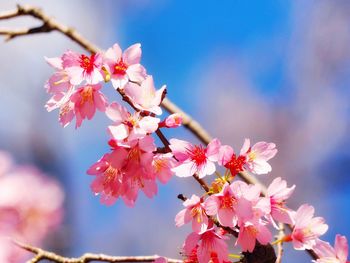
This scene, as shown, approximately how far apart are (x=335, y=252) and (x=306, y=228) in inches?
2.1

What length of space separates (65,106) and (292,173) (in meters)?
4.15

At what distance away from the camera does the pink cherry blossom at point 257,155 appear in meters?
0.76

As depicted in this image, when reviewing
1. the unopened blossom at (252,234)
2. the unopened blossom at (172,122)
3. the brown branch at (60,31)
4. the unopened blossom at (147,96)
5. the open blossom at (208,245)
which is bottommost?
the unopened blossom at (252,234)

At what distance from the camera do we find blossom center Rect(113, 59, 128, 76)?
2.47ft

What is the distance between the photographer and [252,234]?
713 mm

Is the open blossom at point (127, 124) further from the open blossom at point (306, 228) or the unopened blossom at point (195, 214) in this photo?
the open blossom at point (306, 228)

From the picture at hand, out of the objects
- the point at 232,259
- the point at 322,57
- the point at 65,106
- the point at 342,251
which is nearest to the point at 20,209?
the point at 65,106

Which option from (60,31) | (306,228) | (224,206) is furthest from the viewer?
(60,31)

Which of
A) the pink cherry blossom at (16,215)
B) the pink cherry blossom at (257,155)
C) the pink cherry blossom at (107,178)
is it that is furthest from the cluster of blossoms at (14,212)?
the pink cherry blossom at (257,155)

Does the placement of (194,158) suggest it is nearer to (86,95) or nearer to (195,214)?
(195,214)

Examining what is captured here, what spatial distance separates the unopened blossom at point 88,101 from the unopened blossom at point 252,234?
0.83 ft

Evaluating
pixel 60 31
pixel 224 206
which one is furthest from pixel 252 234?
pixel 60 31

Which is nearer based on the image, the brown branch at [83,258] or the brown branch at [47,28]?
the brown branch at [83,258]

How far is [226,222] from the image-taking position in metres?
0.71
